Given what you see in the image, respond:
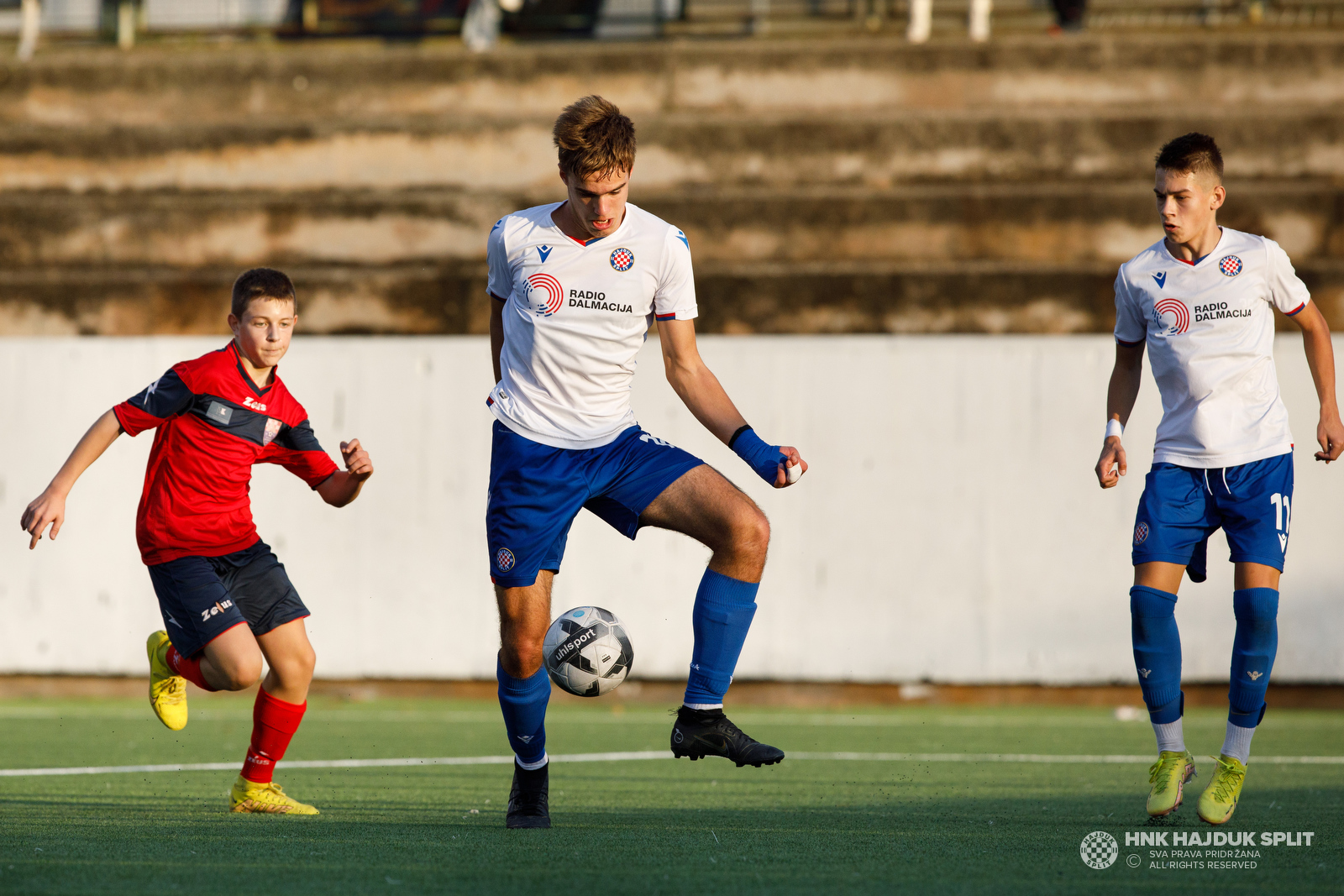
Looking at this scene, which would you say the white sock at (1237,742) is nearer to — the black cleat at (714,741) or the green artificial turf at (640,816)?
the green artificial turf at (640,816)

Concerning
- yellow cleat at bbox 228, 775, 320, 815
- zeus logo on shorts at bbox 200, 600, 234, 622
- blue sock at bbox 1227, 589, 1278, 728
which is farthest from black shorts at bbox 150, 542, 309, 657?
blue sock at bbox 1227, 589, 1278, 728

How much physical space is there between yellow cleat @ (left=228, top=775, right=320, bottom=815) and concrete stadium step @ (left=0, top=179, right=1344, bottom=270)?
7349 mm

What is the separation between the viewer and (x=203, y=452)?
5648mm

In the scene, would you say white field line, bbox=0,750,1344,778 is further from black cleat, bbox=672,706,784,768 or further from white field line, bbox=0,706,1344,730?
black cleat, bbox=672,706,784,768

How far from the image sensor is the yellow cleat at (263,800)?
5.38 meters

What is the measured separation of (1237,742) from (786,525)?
551cm

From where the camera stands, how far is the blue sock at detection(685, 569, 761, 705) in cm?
496

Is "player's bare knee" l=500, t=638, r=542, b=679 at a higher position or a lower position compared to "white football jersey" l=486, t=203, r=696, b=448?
lower

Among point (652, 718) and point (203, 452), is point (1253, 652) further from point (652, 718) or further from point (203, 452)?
point (652, 718)

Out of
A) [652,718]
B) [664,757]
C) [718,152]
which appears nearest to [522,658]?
[664,757]

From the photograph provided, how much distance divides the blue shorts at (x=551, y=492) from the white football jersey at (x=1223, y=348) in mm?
1934

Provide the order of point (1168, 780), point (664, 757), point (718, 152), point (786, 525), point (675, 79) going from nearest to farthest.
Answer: point (1168, 780) < point (664, 757) < point (786, 525) < point (718, 152) < point (675, 79)

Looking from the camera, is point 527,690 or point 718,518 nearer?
point 718,518

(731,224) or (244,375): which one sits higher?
(731,224)
